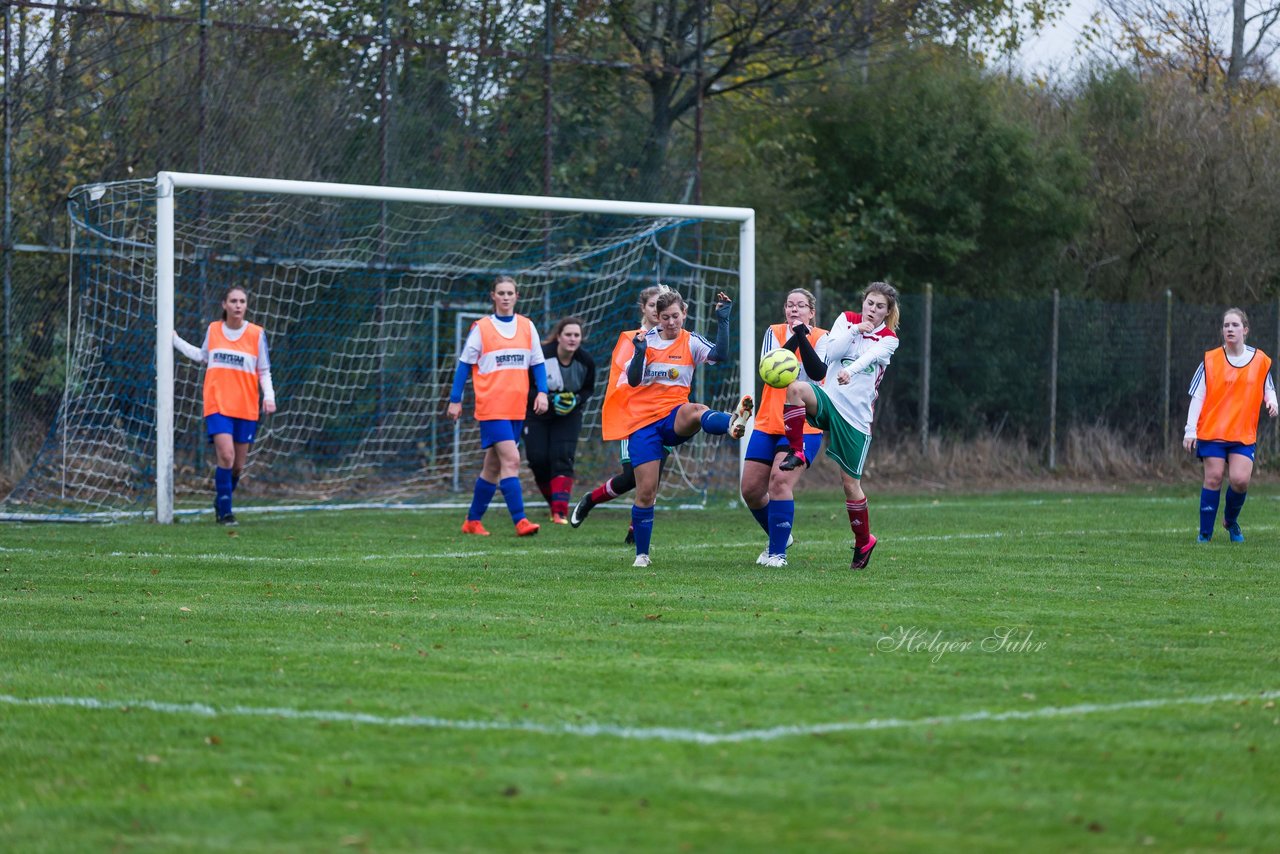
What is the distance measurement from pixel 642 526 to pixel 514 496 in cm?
268

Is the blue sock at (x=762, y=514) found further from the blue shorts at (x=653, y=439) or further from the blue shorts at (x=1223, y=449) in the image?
the blue shorts at (x=1223, y=449)

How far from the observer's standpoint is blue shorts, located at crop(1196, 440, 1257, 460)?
12.7 meters

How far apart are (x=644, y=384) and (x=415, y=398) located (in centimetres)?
738

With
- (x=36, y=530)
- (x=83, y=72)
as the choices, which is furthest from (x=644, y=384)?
(x=83, y=72)

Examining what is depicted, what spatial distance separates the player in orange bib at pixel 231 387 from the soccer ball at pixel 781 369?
536 cm

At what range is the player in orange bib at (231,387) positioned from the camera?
13453 millimetres

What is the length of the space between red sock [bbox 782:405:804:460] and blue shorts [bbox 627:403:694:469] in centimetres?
70

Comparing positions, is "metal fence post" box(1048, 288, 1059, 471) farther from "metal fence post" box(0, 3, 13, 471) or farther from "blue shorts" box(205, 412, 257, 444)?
"metal fence post" box(0, 3, 13, 471)

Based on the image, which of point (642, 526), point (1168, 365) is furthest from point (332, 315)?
point (1168, 365)

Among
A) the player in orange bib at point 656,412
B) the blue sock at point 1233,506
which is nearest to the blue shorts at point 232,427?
the player in orange bib at point 656,412

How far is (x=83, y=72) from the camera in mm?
15977

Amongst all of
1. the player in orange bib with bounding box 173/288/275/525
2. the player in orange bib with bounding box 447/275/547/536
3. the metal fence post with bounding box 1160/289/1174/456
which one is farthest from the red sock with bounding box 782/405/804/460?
the metal fence post with bounding box 1160/289/1174/456

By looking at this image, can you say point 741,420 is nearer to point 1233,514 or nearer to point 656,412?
point 656,412

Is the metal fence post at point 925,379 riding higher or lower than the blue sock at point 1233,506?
higher
